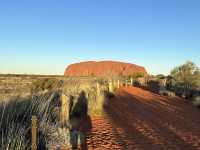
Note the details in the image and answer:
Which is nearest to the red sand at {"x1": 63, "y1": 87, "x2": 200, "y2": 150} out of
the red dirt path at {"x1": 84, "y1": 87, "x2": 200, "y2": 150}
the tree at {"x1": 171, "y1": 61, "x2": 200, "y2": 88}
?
the red dirt path at {"x1": 84, "y1": 87, "x2": 200, "y2": 150}

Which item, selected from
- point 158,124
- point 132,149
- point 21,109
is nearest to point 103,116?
point 158,124

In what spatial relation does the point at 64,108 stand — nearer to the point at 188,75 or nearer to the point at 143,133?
the point at 143,133

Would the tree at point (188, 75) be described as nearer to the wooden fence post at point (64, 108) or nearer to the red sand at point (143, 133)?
the red sand at point (143, 133)

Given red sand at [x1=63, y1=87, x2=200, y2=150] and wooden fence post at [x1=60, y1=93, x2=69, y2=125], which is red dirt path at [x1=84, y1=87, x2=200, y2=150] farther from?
wooden fence post at [x1=60, y1=93, x2=69, y2=125]

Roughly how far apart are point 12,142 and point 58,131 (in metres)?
2.59

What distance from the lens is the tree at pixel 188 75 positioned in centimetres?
3949

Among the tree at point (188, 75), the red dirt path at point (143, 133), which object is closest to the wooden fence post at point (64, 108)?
the red dirt path at point (143, 133)

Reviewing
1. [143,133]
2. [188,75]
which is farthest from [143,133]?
[188,75]

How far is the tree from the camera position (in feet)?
130

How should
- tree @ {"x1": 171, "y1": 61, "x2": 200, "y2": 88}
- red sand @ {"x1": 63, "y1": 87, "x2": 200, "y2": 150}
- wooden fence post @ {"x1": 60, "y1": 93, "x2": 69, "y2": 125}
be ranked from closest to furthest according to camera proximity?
1. red sand @ {"x1": 63, "y1": 87, "x2": 200, "y2": 150}
2. wooden fence post @ {"x1": 60, "y1": 93, "x2": 69, "y2": 125}
3. tree @ {"x1": 171, "y1": 61, "x2": 200, "y2": 88}

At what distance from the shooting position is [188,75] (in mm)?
41531

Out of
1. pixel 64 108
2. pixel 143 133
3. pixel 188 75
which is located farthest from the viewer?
pixel 188 75

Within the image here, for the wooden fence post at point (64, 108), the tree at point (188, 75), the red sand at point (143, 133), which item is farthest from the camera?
the tree at point (188, 75)

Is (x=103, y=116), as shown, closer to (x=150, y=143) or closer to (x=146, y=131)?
(x=146, y=131)
